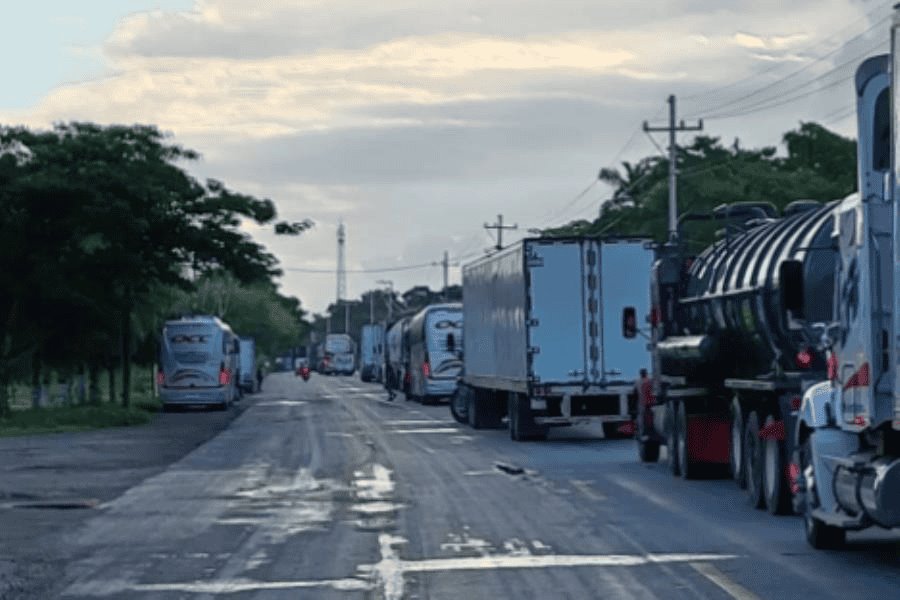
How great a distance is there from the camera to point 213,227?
2341 inches

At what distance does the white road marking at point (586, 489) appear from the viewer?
2508cm

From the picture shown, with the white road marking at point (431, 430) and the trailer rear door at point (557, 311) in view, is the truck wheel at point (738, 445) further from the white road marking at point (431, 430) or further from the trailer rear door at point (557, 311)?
the white road marking at point (431, 430)

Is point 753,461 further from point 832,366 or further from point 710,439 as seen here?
point 832,366

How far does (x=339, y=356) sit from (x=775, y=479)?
Result: 6203 inches

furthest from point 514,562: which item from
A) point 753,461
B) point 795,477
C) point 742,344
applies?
point 742,344

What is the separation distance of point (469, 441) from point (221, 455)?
574cm

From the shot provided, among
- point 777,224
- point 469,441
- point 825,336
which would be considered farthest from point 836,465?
point 469,441

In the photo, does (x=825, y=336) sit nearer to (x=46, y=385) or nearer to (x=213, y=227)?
(x=213, y=227)

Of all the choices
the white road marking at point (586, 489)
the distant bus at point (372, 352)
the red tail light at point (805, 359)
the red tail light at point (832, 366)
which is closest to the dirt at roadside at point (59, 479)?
the white road marking at point (586, 489)

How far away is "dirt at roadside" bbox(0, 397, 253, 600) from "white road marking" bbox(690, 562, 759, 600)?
492cm

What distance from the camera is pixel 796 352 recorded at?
2277 centimetres

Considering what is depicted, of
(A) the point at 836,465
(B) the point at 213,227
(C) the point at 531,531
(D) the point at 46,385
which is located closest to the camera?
(A) the point at 836,465

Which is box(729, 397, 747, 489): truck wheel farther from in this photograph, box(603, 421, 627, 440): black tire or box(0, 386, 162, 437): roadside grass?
box(0, 386, 162, 437): roadside grass

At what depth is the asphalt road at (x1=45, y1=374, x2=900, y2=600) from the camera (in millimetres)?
15930
